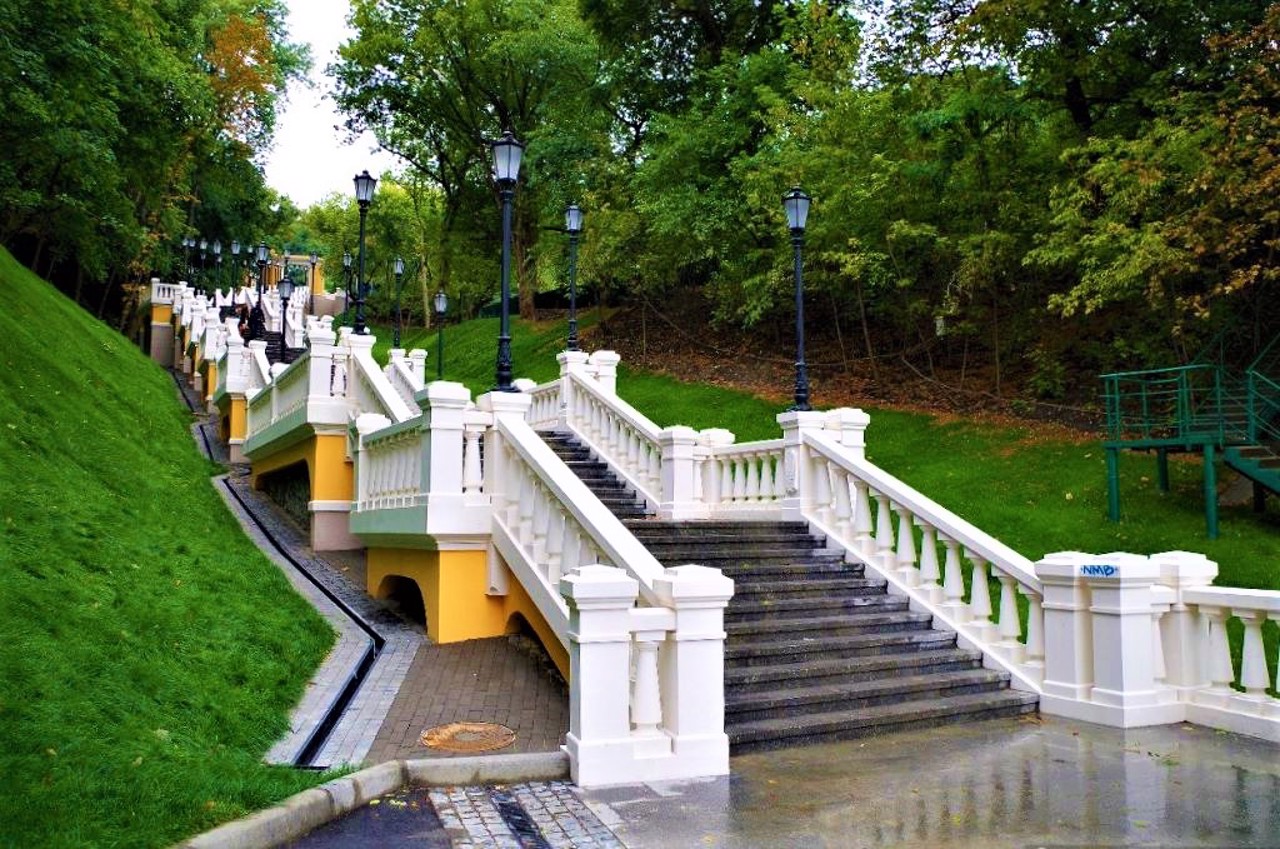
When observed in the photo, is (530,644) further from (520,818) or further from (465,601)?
(520,818)

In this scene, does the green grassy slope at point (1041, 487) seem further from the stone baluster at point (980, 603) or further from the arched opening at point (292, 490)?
the arched opening at point (292, 490)

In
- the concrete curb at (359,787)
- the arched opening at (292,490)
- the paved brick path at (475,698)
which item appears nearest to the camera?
the concrete curb at (359,787)

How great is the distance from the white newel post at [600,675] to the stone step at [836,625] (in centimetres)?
215

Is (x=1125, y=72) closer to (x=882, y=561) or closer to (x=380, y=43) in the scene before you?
(x=882, y=561)

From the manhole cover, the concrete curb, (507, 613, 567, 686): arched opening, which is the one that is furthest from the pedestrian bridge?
the manhole cover

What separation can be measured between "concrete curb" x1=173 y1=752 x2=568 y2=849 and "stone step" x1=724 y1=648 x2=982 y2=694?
1.89m

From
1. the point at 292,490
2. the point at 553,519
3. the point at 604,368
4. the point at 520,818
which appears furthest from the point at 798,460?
the point at 292,490

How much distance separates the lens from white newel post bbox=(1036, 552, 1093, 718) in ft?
25.0

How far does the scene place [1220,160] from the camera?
553 inches

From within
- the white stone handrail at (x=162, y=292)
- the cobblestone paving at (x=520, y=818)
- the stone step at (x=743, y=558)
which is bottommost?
the cobblestone paving at (x=520, y=818)

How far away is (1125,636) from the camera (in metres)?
7.30

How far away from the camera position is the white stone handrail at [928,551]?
8234mm

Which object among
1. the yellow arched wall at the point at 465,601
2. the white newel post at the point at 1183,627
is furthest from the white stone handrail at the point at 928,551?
the yellow arched wall at the point at 465,601

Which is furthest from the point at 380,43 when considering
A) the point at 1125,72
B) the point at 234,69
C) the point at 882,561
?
the point at 882,561
